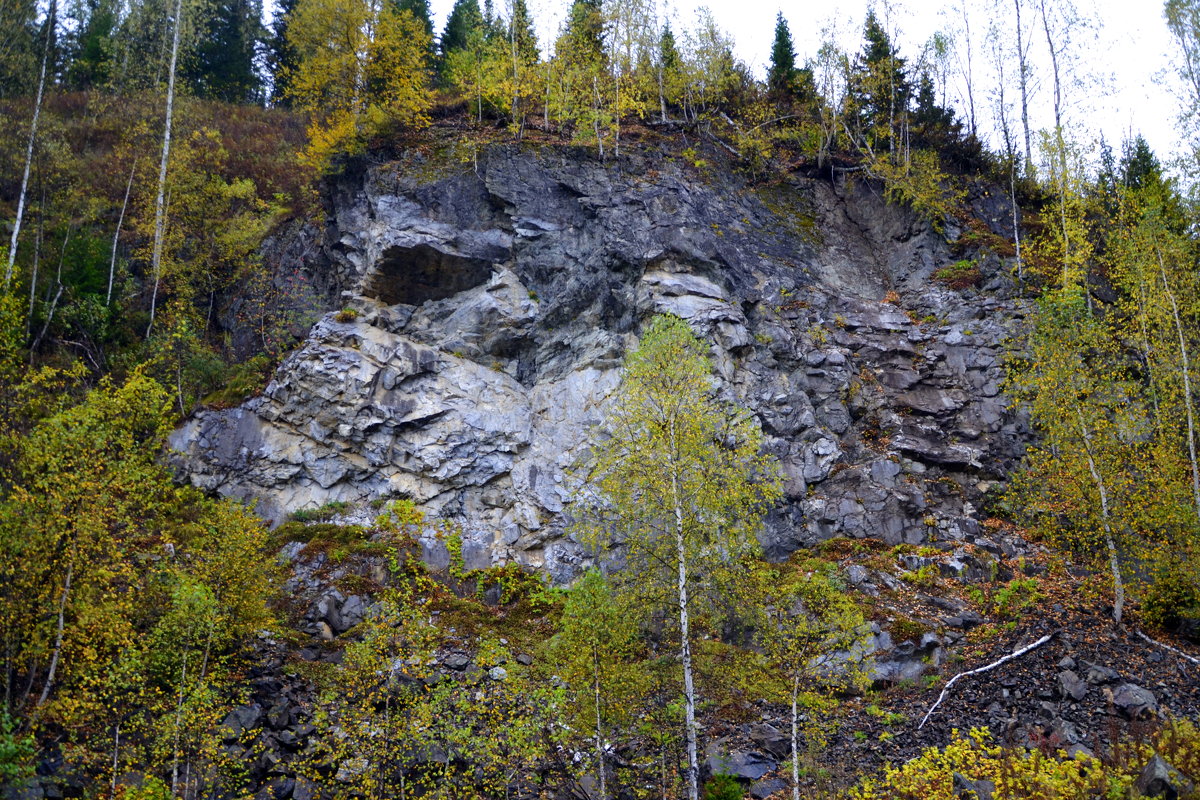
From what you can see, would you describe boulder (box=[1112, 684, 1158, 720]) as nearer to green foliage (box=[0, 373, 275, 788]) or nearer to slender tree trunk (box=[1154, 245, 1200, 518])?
slender tree trunk (box=[1154, 245, 1200, 518])

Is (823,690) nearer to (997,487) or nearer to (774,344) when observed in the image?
(997,487)

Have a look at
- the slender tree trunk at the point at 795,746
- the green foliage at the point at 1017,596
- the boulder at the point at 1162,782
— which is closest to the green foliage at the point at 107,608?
the slender tree trunk at the point at 795,746

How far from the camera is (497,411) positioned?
22312mm

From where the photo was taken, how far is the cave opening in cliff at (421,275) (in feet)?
77.6

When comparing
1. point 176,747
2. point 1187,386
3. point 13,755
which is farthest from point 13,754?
point 1187,386

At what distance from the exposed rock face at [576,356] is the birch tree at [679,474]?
6862 millimetres

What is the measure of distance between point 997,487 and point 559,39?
24.1m

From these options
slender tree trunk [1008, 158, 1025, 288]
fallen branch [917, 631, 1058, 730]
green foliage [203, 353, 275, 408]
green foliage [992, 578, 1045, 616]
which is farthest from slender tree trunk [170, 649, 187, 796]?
slender tree trunk [1008, 158, 1025, 288]

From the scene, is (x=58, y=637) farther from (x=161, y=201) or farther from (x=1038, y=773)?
(x=161, y=201)

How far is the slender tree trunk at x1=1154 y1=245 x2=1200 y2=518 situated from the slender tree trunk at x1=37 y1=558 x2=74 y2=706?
2267 centimetres

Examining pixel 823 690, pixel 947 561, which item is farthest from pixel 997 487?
pixel 823 690

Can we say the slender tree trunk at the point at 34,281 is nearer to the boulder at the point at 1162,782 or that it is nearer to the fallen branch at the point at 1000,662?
the fallen branch at the point at 1000,662

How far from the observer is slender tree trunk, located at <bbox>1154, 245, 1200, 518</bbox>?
53.2ft

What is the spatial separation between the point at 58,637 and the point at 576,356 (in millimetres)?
15121
